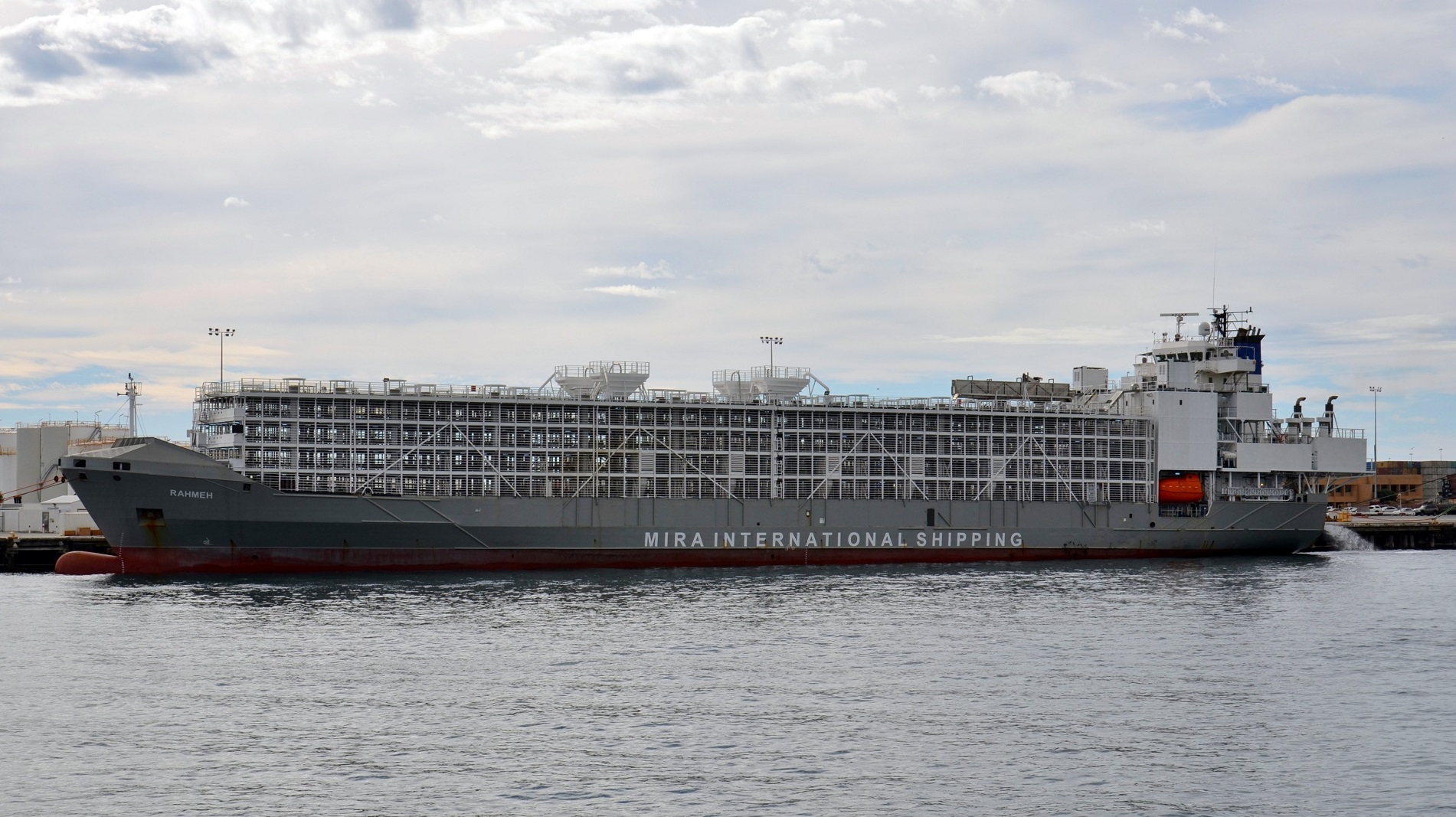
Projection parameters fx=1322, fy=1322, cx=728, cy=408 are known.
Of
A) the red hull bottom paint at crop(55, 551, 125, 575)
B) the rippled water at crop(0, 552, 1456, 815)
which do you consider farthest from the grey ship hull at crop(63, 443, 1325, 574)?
the rippled water at crop(0, 552, 1456, 815)

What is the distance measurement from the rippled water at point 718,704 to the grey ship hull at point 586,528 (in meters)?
7.65

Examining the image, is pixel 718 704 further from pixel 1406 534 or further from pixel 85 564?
pixel 1406 534

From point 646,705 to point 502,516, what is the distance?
39295 millimetres

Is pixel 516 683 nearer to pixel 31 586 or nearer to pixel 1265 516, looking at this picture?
pixel 31 586

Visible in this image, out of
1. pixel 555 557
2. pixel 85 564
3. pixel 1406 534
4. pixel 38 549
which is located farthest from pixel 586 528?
pixel 1406 534

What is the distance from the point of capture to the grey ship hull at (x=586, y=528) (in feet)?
225

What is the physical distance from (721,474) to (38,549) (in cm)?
4233

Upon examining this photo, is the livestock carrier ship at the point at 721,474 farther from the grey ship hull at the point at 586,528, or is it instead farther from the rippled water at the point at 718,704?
the rippled water at the point at 718,704

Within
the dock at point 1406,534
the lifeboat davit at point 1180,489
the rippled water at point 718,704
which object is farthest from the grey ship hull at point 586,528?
the dock at point 1406,534

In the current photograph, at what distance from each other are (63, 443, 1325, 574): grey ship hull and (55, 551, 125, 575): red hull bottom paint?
6.22 metres

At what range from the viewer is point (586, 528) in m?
76.2

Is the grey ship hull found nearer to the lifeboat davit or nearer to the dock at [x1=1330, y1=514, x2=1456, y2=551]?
the lifeboat davit

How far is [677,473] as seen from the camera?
81.9 m

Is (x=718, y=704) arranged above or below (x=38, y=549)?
Answer: below
